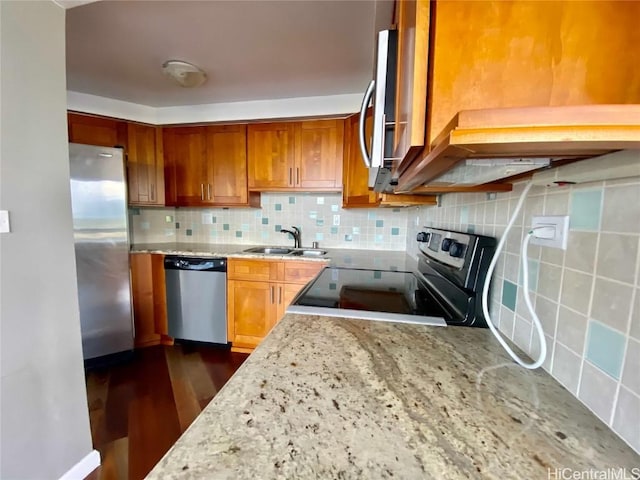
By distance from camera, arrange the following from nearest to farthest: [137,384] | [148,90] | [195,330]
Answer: [137,384] < [148,90] < [195,330]

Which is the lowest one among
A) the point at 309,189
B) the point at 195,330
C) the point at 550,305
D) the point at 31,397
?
the point at 195,330

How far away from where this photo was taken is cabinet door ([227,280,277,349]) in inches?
89.8

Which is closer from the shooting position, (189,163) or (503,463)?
(503,463)

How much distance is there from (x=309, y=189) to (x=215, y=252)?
3.20 ft

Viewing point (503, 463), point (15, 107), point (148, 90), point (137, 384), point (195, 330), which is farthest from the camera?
point (195, 330)

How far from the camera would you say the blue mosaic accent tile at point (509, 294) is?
0.70m

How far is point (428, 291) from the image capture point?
3.72ft

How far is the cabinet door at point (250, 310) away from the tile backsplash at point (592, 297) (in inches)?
73.0

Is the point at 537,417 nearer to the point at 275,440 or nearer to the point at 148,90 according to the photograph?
the point at 275,440

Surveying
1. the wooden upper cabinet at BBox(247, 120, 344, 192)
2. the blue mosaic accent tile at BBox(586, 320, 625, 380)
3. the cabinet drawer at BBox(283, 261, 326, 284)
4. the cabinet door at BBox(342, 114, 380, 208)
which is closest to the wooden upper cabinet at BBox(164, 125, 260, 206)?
the wooden upper cabinet at BBox(247, 120, 344, 192)

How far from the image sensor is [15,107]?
3.25ft

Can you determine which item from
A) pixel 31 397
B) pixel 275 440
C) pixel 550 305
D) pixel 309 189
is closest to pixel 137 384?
pixel 31 397

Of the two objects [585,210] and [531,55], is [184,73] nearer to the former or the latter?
[531,55]

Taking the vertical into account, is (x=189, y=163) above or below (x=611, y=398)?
above
